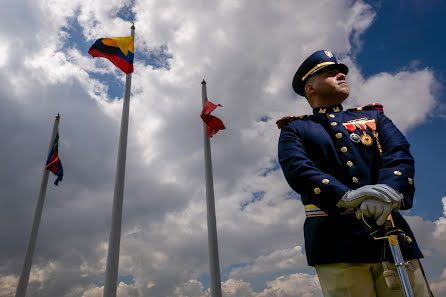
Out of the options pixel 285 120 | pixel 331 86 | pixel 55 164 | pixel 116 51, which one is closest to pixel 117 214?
pixel 55 164

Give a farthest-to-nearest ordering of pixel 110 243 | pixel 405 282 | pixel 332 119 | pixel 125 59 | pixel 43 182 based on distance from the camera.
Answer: pixel 43 182 < pixel 125 59 < pixel 110 243 < pixel 332 119 < pixel 405 282

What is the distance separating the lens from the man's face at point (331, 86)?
3174 millimetres

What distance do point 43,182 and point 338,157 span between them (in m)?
11.8

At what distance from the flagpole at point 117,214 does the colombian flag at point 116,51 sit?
822mm

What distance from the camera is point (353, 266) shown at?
242 centimetres

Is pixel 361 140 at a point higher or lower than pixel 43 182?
lower

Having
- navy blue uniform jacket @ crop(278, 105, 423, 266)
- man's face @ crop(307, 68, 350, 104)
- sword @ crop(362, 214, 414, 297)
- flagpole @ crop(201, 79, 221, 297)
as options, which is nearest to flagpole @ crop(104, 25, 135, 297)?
flagpole @ crop(201, 79, 221, 297)

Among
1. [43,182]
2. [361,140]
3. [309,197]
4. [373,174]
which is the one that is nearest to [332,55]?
[361,140]

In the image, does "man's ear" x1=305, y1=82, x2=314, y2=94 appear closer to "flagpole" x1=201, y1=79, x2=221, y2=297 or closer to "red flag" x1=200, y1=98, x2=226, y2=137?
"flagpole" x1=201, y1=79, x2=221, y2=297

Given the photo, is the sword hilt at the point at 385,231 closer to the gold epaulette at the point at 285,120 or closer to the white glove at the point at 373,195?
the white glove at the point at 373,195

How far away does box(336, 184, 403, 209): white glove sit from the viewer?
6.96 feet

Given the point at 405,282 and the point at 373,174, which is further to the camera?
the point at 373,174

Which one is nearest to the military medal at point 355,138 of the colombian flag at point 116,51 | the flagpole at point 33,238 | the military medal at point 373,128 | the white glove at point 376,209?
the military medal at point 373,128

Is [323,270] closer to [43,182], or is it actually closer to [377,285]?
[377,285]
